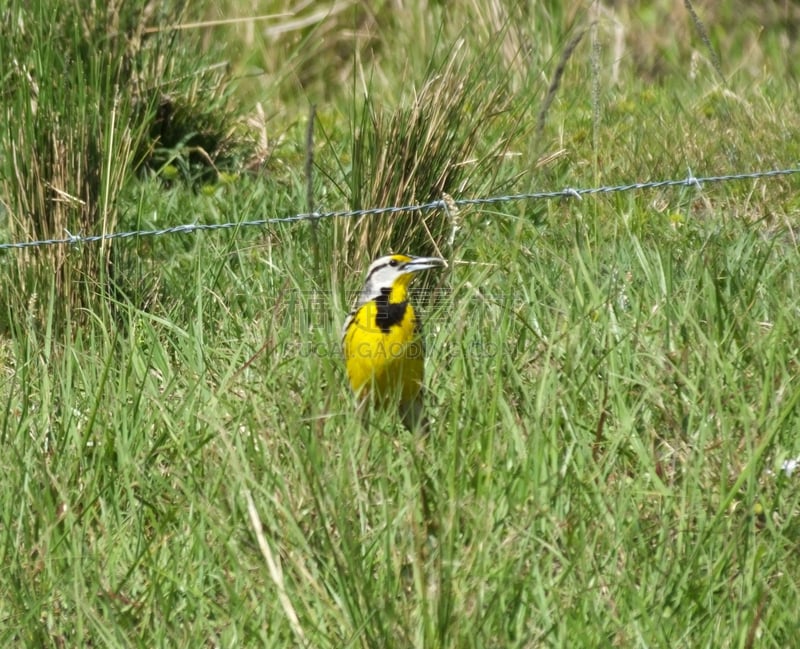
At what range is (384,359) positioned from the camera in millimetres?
3869

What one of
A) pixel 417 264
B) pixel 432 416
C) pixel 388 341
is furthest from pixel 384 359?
pixel 417 264

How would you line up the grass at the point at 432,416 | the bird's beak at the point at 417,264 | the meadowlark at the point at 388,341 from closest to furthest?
1. the grass at the point at 432,416
2. the meadowlark at the point at 388,341
3. the bird's beak at the point at 417,264

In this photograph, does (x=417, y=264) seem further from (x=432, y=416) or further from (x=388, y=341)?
(x=432, y=416)

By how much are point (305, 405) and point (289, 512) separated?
68cm

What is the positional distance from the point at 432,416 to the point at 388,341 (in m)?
0.28

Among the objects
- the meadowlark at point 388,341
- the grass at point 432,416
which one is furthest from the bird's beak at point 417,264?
the grass at point 432,416

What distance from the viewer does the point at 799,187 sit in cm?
588

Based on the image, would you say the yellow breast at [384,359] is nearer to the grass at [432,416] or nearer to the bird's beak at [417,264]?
the grass at [432,416]

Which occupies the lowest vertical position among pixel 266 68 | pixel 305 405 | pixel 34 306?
pixel 266 68

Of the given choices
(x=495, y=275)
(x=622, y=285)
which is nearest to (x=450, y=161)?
(x=495, y=275)

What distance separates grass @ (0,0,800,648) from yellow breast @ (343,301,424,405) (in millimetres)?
90

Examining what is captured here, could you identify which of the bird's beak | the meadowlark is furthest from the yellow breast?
the bird's beak

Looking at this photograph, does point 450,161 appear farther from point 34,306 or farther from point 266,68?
point 266,68

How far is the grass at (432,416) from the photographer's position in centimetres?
279
